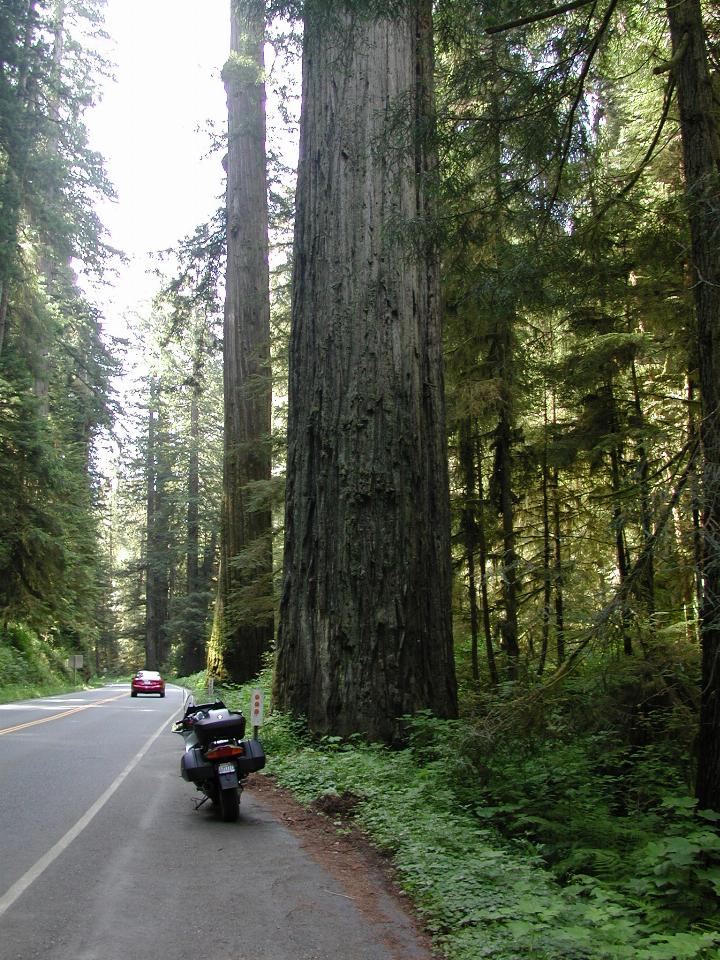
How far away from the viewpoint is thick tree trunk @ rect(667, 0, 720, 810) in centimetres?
524

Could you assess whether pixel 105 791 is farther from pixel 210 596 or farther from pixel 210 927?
pixel 210 596

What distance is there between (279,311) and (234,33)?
6.81m

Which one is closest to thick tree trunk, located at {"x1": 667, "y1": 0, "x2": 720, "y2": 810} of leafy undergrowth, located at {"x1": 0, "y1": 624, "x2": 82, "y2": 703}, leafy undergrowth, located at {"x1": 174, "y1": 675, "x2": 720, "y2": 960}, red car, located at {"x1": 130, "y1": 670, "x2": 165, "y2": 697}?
leafy undergrowth, located at {"x1": 174, "y1": 675, "x2": 720, "y2": 960}

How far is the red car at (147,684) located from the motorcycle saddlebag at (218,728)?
2527 cm

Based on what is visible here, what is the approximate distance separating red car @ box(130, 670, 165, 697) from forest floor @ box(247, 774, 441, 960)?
Answer: 2455 centimetres

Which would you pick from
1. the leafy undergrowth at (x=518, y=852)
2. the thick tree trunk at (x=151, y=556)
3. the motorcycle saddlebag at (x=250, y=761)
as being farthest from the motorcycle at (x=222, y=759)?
the thick tree trunk at (x=151, y=556)

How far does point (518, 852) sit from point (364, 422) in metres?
4.78

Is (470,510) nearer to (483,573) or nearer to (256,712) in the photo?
(483,573)

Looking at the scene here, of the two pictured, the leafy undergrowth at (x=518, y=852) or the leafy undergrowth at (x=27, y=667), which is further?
the leafy undergrowth at (x=27, y=667)

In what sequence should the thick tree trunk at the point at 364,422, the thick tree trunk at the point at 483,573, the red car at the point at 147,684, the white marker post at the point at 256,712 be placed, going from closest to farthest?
the thick tree trunk at the point at 364,422 < the white marker post at the point at 256,712 < the thick tree trunk at the point at 483,573 < the red car at the point at 147,684

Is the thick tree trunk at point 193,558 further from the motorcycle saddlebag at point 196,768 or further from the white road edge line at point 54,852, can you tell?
the motorcycle saddlebag at point 196,768

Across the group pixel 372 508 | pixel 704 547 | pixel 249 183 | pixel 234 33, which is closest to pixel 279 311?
pixel 249 183

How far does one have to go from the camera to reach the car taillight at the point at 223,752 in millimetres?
6863

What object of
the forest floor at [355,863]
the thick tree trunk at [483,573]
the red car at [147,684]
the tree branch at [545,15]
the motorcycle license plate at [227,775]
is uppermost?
the tree branch at [545,15]
